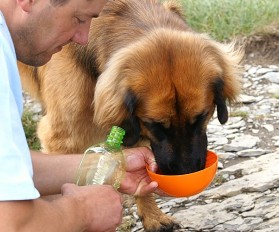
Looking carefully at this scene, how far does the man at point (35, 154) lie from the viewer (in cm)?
208

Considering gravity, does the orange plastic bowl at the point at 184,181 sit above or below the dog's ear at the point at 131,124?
below

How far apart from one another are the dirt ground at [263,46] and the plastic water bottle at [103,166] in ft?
12.4

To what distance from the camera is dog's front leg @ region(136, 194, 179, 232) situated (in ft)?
14.3

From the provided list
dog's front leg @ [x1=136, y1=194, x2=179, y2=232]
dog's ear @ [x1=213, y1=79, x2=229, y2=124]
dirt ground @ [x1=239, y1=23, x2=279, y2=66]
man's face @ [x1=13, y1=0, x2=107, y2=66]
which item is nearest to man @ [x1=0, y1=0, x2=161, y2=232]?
man's face @ [x1=13, y1=0, x2=107, y2=66]

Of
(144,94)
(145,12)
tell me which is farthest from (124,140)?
(145,12)

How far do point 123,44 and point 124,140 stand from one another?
23.4 inches

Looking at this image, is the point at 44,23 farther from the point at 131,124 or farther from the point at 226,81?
the point at 226,81

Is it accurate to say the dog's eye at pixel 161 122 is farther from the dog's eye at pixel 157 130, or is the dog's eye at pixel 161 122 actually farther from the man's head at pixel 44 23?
the man's head at pixel 44 23

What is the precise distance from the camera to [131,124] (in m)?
3.64

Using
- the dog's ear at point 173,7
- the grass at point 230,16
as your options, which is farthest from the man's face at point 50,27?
the grass at point 230,16

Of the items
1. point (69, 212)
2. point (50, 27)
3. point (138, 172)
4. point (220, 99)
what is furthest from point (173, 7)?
point (69, 212)

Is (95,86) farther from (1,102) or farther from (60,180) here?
(1,102)

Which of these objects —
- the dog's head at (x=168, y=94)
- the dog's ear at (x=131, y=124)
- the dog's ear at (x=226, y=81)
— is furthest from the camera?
the dog's ear at (x=226, y=81)

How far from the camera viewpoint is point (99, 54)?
3.99 meters
